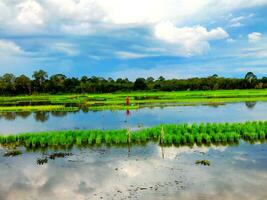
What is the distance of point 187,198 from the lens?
36.6 feet

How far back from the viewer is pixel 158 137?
20641 millimetres

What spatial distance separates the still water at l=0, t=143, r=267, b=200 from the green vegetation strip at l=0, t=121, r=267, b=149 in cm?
102

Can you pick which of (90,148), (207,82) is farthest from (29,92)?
(90,148)

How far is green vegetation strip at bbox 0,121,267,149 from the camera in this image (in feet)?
63.3

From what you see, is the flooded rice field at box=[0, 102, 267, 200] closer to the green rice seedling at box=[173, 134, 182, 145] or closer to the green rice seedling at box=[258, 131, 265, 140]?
the green rice seedling at box=[173, 134, 182, 145]

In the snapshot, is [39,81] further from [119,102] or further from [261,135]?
[261,135]

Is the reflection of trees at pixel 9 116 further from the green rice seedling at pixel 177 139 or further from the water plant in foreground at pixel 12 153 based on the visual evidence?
the green rice seedling at pixel 177 139

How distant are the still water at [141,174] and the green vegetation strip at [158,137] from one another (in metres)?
1.02

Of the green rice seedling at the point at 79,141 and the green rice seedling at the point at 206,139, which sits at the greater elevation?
the green rice seedling at the point at 206,139

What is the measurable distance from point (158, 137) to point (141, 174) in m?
6.77

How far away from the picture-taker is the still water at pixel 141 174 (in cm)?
1183

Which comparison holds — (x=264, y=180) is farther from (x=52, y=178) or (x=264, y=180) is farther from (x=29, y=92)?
(x=29, y=92)

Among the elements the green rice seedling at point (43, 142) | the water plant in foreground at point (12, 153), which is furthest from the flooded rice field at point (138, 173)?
the green rice seedling at point (43, 142)

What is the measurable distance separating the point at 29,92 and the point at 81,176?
297ft
